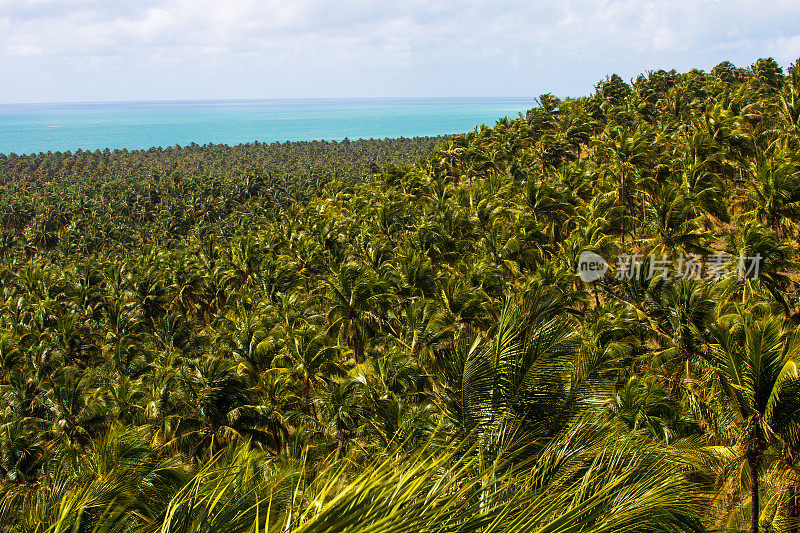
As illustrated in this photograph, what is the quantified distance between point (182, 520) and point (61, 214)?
10338 centimetres

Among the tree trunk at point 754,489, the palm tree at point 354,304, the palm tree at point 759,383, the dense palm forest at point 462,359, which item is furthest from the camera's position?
the palm tree at point 354,304

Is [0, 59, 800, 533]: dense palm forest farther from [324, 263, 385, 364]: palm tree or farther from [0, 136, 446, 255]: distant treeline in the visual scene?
[0, 136, 446, 255]: distant treeline

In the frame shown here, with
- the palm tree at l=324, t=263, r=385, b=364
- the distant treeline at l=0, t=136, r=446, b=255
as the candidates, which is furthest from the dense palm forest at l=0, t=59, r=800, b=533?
the distant treeline at l=0, t=136, r=446, b=255

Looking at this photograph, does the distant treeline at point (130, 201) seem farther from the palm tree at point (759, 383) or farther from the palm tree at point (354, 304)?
the palm tree at point (759, 383)

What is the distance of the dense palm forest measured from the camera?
5332 millimetres

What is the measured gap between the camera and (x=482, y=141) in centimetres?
6544

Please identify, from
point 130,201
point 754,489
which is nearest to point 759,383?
point 754,489

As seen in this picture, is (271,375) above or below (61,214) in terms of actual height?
below

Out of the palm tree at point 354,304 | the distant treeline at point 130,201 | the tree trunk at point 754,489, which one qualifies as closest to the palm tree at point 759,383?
the tree trunk at point 754,489

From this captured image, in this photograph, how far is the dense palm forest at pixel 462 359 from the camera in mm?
5332

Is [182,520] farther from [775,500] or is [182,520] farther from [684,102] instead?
[684,102]

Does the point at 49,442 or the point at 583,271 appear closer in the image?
the point at 49,442

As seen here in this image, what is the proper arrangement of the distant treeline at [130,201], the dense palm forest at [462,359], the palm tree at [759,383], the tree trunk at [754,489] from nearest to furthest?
the dense palm forest at [462,359] < the palm tree at [759,383] < the tree trunk at [754,489] < the distant treeline at [130,201]

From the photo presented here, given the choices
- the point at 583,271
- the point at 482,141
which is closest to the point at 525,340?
the point at 583,271
